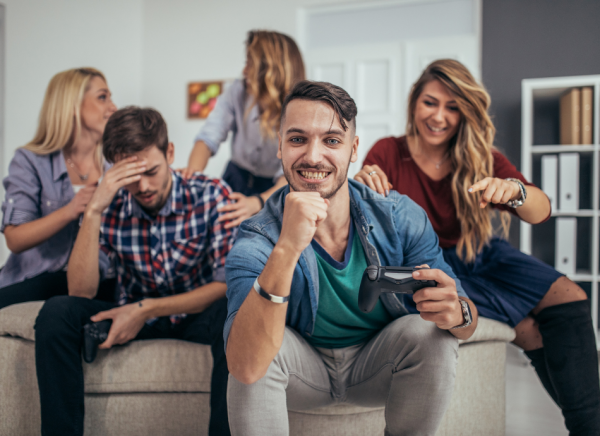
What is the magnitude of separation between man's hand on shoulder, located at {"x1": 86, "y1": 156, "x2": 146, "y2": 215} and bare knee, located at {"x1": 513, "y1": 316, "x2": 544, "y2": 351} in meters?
1.39

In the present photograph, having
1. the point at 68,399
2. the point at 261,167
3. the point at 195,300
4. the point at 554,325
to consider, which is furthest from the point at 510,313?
the point at 68,399

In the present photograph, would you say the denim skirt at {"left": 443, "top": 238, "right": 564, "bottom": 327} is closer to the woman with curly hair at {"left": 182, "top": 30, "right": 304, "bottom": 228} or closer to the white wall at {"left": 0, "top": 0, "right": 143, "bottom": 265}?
the woman with curly hair at {"left": 182, "top": 30, "right": 304, "bottom": 228}

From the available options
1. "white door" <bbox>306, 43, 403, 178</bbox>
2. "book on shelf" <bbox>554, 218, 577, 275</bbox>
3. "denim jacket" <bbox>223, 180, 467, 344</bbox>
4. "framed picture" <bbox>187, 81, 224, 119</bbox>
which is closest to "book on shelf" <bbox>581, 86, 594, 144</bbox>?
"book on shelf" <bbox>554, 218, 577, 275</bbox>

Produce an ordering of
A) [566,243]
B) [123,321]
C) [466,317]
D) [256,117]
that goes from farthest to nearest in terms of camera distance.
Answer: [566,243] < [256,117] < [123,321] < [466,317]

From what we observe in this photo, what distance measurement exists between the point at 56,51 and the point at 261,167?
2.26 metres

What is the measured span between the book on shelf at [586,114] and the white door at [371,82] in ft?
4.55

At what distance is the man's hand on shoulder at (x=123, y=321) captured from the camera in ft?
4.66

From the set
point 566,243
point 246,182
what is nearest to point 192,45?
point 246,182

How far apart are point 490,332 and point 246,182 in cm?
128

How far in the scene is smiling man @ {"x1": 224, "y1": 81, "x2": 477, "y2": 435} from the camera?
95 cm

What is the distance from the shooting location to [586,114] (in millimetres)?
2777

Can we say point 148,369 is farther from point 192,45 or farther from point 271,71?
point 192,45

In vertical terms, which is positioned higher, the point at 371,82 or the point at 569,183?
the point at 371,82

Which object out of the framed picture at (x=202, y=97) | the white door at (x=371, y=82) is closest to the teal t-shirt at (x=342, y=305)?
the white door at (x=371, y=82)
